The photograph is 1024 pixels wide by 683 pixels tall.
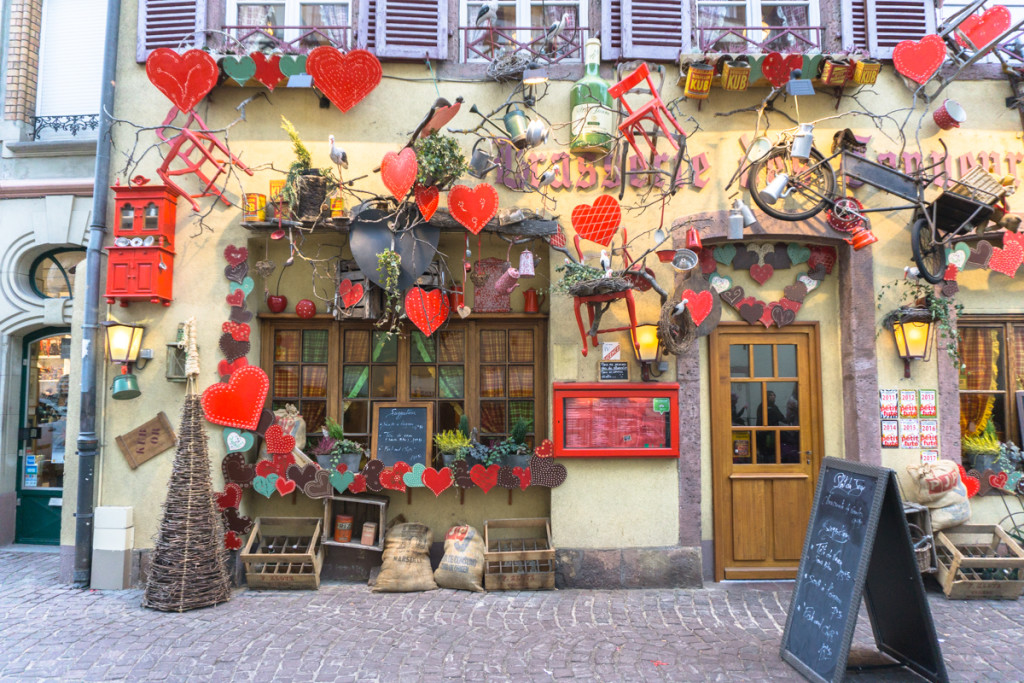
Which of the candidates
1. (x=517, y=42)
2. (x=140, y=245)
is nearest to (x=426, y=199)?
(x=517, y=42)

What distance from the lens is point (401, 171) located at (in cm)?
527

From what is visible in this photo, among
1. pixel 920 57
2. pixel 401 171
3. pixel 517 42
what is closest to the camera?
pixel 401 171

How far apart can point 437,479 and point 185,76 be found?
13.7 ft

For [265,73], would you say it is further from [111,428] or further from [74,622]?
[74,622]

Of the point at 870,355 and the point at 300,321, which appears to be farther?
the point at 300,321

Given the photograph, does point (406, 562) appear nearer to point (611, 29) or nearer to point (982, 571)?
point (982, 571)

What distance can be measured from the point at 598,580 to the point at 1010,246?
4.83 metres

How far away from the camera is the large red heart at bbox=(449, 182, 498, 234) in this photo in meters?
5.41

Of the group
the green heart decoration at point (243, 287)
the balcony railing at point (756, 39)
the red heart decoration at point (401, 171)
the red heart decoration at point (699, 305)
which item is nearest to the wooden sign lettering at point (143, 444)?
the green heart decoration at point (243, 287)

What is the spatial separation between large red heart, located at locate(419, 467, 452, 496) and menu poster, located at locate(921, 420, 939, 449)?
14.2 ft

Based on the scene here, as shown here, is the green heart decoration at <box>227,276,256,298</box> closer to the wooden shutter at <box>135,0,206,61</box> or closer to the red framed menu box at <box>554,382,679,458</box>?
the wooden shutter at <box>135,0,206,61</box>

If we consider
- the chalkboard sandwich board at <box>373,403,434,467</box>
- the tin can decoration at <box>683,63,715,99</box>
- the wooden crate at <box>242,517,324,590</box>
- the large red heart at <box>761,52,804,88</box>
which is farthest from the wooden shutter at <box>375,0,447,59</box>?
the wooden crate at <box>242,517,324,590</box>

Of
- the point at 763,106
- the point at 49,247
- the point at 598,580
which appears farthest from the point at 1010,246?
the point at 49,247

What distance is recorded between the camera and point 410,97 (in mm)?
6078
